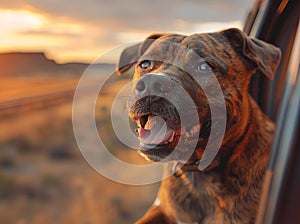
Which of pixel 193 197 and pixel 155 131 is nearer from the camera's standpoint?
pixel 155 131

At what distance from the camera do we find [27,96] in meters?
2.09

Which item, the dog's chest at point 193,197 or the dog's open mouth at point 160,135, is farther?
the dog's chest at point 193,197

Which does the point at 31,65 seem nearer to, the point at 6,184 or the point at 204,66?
the point at 6,184

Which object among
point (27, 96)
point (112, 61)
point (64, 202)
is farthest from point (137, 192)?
point (112, 61)

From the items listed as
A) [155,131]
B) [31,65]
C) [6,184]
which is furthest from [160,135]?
[6,184]

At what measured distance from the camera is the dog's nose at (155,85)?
1.05 meters

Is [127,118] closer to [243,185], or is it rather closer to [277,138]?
[243,185]

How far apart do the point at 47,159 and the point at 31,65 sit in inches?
25.8

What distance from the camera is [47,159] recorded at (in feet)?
8.06

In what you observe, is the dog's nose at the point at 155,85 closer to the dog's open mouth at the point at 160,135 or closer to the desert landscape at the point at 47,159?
the dog's open mouth at the point at 160,135

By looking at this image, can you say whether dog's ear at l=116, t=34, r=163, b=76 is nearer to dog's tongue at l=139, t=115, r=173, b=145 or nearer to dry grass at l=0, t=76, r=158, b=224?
dog's tongue at l=139, t=115, r=173, b=145

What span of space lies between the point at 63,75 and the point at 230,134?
3.39ft

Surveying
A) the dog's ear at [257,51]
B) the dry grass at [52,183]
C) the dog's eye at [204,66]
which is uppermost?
the dog's ear at [257,51]

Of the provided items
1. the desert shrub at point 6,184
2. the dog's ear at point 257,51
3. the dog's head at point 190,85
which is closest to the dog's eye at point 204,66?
the dog's head at point 190,85
